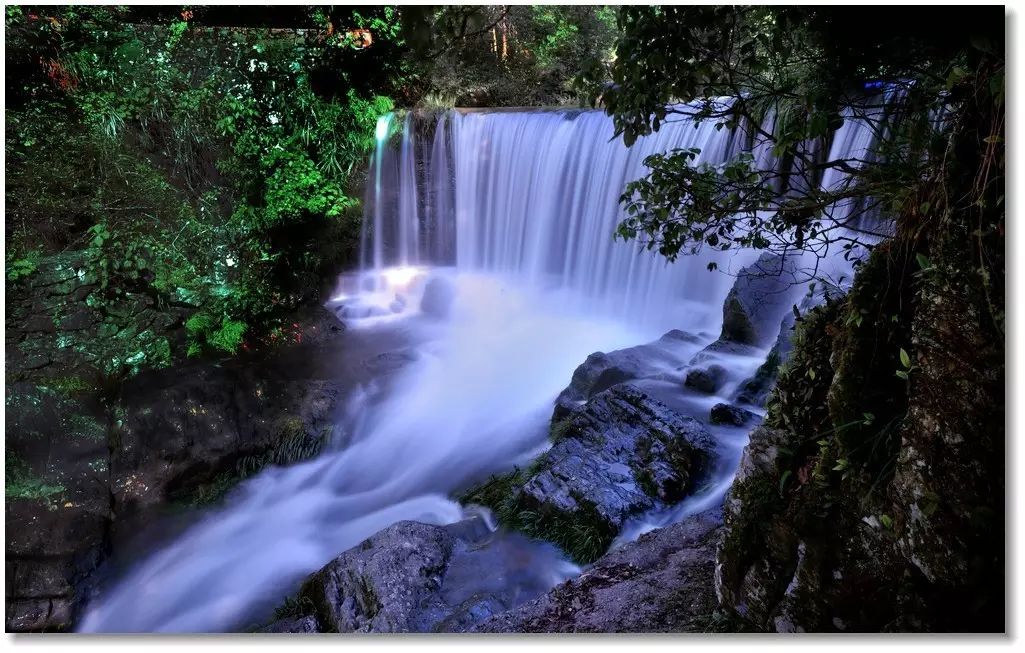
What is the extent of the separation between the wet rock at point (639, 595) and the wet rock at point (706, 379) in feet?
4.42

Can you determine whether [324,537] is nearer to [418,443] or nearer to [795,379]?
[418,443]

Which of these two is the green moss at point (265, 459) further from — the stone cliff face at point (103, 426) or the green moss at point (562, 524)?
the green moss at point (562, 524)

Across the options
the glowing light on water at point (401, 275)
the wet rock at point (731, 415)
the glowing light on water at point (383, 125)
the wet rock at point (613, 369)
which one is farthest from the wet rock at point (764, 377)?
the glowing light on water at point (383, 125)

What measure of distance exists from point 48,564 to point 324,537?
114 centimetres

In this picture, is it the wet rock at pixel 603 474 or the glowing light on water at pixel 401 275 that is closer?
the wet rock at pixel 603 474

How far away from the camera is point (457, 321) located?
4453mm

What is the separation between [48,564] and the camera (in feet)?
8.41

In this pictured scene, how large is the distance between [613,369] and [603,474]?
981 mm

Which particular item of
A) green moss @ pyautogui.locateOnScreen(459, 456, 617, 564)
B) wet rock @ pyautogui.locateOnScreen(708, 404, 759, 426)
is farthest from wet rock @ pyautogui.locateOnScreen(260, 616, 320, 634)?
wet rock @ pyautogui.locateOnScreen(708, 404, 759, 426)

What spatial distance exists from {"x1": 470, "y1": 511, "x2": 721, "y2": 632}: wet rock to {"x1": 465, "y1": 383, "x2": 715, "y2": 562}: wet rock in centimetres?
39

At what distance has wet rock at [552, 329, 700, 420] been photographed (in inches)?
140

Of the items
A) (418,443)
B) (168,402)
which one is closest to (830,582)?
(418,443)

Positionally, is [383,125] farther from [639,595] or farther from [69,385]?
[639,595]

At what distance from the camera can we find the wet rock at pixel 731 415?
305cm
